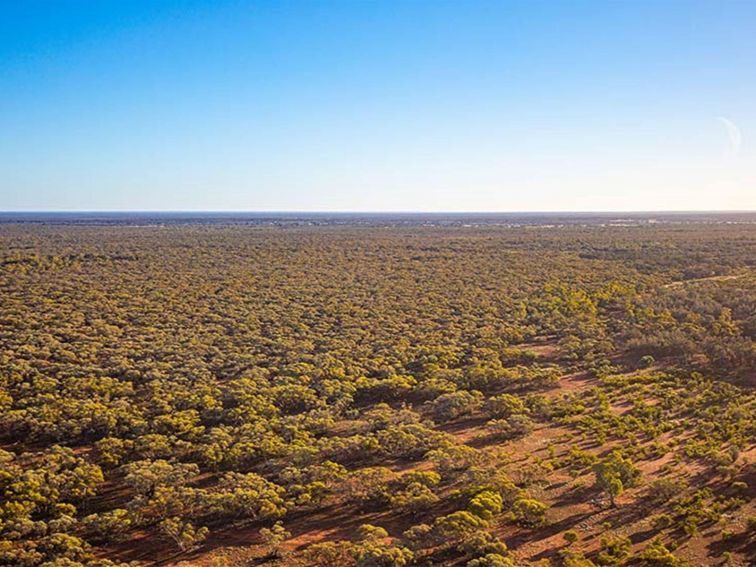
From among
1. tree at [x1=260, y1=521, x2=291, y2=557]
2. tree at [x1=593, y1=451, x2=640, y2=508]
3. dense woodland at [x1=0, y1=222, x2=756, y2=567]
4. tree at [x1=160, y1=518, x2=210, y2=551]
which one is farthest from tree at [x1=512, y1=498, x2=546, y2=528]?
tree at [x1=160, y1=518, x2=210, y2=551]

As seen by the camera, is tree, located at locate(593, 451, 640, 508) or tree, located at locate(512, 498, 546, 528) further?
tree, located at locate(593, 451, 640, 508)

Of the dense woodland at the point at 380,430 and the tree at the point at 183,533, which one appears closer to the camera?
the tree at the point at 183,533

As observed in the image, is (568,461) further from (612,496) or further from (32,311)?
(32,311)

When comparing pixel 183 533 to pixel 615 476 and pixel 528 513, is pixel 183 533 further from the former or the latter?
pixel 615 476

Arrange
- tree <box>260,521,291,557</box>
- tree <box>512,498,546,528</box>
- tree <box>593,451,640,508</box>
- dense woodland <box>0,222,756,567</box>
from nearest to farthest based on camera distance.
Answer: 1. tree <box>260,521,291,557</box>
2. dense woodland <box>0,222,756,567</box>
3. tree <box>512,498,546,528</box>
4. tree <box>593,451,640,508</box>

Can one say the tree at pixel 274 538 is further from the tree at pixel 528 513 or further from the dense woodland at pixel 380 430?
the tree at pixel 528 513

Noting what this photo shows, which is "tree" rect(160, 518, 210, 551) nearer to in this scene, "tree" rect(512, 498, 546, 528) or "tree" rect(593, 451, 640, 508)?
"tree" rect(512, 498, 546, 528)

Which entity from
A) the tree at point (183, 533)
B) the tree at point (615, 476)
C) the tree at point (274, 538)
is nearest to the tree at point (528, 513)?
the tree at point (615, 476)

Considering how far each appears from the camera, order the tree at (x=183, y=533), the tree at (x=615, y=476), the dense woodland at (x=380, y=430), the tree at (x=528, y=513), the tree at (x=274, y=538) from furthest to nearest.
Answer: the tree at (x=615, y=476) < the tree at (x=528, y=513) < the dense woodland at (x=380, y=430) < the tree at (x=183, y=533) < the tree at (x=274, y=538)

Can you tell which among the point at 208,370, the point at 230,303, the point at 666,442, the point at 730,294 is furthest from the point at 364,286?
the point at 666,442
